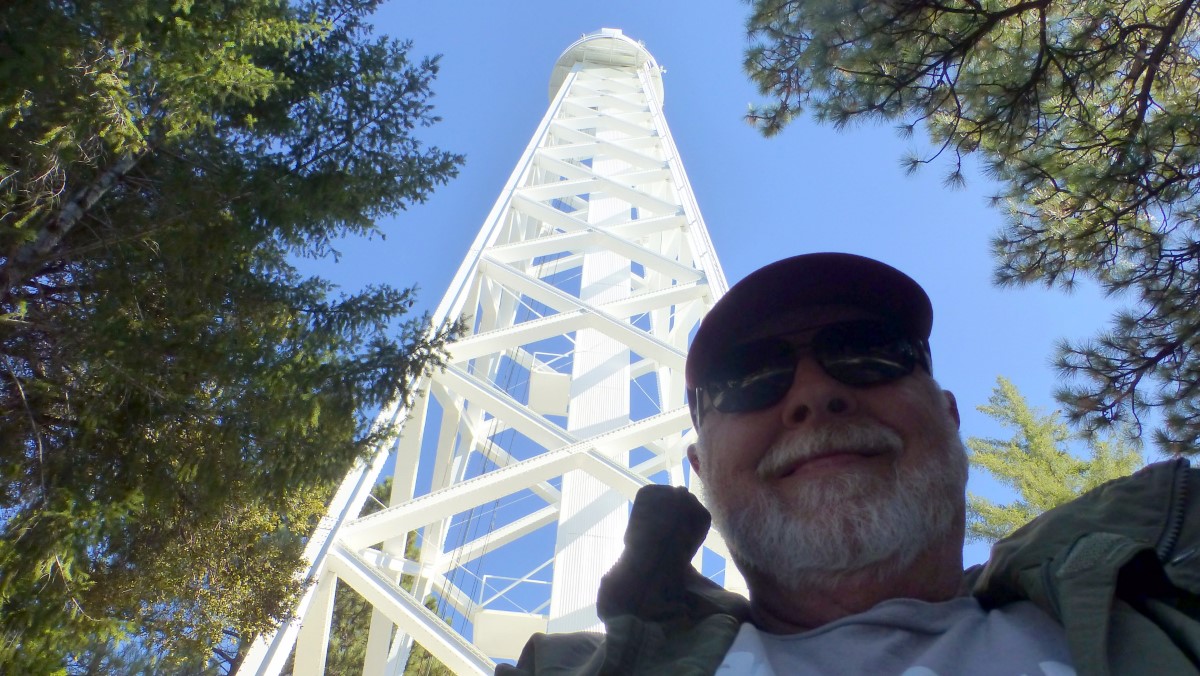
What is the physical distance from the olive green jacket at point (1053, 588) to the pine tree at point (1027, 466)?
435 inches

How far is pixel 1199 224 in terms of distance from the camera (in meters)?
3.96

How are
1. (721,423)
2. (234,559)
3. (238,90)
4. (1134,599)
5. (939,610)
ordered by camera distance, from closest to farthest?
(1134,599), (939,610), (721,423), (238,90), (234,559)

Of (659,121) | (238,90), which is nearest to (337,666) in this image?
(659,121)

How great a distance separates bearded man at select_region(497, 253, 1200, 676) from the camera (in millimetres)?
1293

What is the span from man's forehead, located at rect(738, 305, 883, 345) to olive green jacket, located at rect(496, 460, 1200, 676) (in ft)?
1.39

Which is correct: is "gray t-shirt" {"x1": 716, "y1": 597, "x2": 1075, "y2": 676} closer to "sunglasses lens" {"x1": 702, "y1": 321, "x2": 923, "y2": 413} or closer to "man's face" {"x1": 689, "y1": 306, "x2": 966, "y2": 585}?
"man's face" {"x1": 689, "y1": 306, "x2": 966, "y2": 585}

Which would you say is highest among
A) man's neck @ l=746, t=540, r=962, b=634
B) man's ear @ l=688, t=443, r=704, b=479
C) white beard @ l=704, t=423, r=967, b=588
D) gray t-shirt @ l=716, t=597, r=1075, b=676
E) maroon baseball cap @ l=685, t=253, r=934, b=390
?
maroon baseball cap @ l=685, t=253, r=934, b=390

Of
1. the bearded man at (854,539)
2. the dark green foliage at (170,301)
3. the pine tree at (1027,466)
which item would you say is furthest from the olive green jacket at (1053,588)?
the pine tree at (1027,466)

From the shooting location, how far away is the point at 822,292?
6.08 ft

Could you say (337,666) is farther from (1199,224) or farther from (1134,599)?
(1134,599)

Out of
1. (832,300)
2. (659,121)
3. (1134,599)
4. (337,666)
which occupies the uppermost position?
(659,121)

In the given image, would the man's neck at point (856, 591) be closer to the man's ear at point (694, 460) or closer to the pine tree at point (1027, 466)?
the man's ear at point (694, 460)

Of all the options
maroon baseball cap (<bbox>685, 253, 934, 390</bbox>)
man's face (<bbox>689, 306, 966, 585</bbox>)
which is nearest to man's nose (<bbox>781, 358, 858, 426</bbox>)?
man's face (<bbox>689, 306, 966, 585</bbox>)

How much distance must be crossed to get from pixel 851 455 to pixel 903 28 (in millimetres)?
3184
